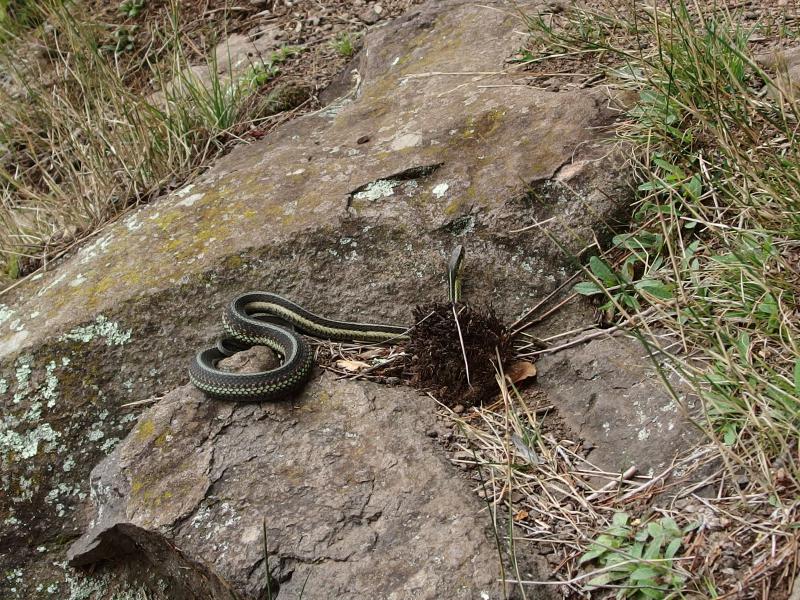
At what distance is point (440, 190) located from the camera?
4.11 meters

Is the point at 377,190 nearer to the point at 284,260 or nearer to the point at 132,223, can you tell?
the point at 284,260

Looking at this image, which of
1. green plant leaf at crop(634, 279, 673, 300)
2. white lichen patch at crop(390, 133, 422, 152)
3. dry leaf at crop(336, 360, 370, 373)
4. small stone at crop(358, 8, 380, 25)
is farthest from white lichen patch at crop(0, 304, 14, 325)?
small stone at crop(358, 8, 380, 25)

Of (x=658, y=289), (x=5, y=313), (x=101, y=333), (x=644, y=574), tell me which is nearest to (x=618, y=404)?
(x=658, y=289)

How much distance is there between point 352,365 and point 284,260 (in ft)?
2.37

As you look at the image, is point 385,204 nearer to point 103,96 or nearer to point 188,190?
point 188,190

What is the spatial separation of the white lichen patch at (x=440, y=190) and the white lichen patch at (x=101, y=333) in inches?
69.3

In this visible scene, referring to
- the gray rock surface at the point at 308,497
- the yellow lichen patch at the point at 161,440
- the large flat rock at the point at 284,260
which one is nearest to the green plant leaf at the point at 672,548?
the gray rock surface at the point at 308,497

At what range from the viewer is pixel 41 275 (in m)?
4.66

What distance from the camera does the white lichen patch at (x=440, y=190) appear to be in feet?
13.4

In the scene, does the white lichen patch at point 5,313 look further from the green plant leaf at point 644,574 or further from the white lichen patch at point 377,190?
the green plant leaf at point 644,574

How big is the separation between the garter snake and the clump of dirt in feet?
0.60

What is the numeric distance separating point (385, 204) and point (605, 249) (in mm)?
1192

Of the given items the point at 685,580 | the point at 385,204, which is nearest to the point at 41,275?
the point at 385,204

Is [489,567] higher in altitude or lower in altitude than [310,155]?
lower
